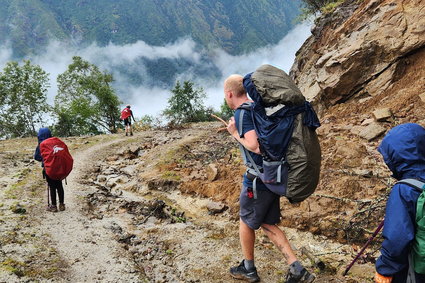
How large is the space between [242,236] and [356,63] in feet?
32.7

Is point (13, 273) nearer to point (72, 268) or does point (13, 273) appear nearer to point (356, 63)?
point (72, 268)

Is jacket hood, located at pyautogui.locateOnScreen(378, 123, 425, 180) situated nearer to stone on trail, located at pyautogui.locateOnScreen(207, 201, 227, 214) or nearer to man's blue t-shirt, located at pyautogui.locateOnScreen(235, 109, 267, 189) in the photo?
man's blue t-shirt, located at pyautogui.locateOnScreen(235, 109, 267, 189)

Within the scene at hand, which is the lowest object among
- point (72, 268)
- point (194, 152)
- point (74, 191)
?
point (72, 268)

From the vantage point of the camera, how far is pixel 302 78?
15.8 m

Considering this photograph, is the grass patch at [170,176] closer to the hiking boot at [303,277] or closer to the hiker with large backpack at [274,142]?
the hiker with large backpack at [274,142]

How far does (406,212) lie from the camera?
1940 millimetres

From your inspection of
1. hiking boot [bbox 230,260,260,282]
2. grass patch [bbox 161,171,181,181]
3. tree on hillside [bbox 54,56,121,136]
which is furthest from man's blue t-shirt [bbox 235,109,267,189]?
tree on hillside [bbox 54,56,121,136]

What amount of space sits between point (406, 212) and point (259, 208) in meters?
1.45

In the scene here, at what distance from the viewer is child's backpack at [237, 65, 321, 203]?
8.70 ft

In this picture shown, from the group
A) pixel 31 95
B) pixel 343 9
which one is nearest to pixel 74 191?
pixel 343 9

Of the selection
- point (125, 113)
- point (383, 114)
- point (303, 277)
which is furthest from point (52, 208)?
point (125, 113)

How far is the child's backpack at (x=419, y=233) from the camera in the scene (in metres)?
1.87

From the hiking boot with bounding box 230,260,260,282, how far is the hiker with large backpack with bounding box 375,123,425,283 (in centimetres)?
167

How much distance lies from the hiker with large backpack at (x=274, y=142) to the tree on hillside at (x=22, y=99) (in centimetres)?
4218
